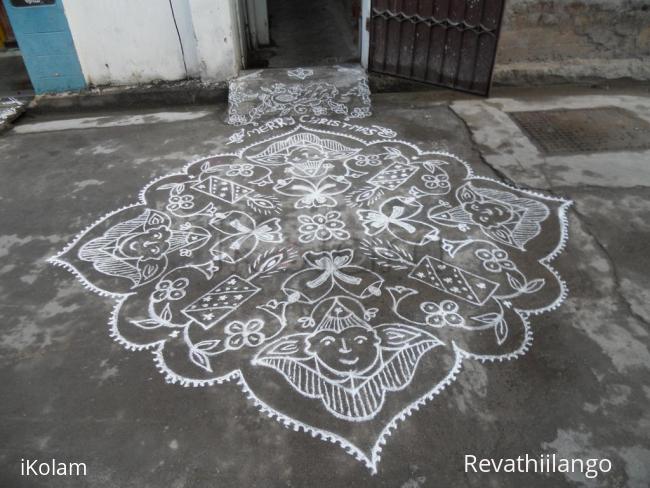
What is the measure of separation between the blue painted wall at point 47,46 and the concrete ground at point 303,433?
192 cm

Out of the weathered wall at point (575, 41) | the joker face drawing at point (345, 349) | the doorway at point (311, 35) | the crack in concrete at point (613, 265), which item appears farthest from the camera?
the doorway at point (311, 35)

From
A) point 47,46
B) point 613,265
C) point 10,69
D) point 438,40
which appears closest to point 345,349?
point 613,265

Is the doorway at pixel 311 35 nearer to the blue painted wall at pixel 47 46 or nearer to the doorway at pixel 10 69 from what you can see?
the blue painted wall at pixel 47 46

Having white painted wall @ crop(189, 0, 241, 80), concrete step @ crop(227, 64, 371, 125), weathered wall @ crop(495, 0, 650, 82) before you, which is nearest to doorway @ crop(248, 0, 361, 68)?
concrete step @ crop(227, 64, 371, 125)

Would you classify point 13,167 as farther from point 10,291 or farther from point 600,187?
point 600,187

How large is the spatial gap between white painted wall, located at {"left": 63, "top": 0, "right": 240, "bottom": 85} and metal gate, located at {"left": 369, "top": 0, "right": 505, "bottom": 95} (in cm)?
142

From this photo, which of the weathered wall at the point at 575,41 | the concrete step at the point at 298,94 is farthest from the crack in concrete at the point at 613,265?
the weathered wall at the point at 575,41

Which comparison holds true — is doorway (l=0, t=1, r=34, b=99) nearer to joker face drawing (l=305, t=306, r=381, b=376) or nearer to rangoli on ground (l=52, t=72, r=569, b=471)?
rangoli on ground (l=52, t=72, r=569, b=471)

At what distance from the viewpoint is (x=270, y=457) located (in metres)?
1.71

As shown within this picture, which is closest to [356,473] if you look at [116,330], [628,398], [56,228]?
[628,398]

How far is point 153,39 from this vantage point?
442 cm

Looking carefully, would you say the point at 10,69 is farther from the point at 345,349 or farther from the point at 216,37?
the point at 345,349

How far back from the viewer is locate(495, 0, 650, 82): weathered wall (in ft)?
14.7

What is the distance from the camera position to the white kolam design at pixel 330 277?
1.97 meters
